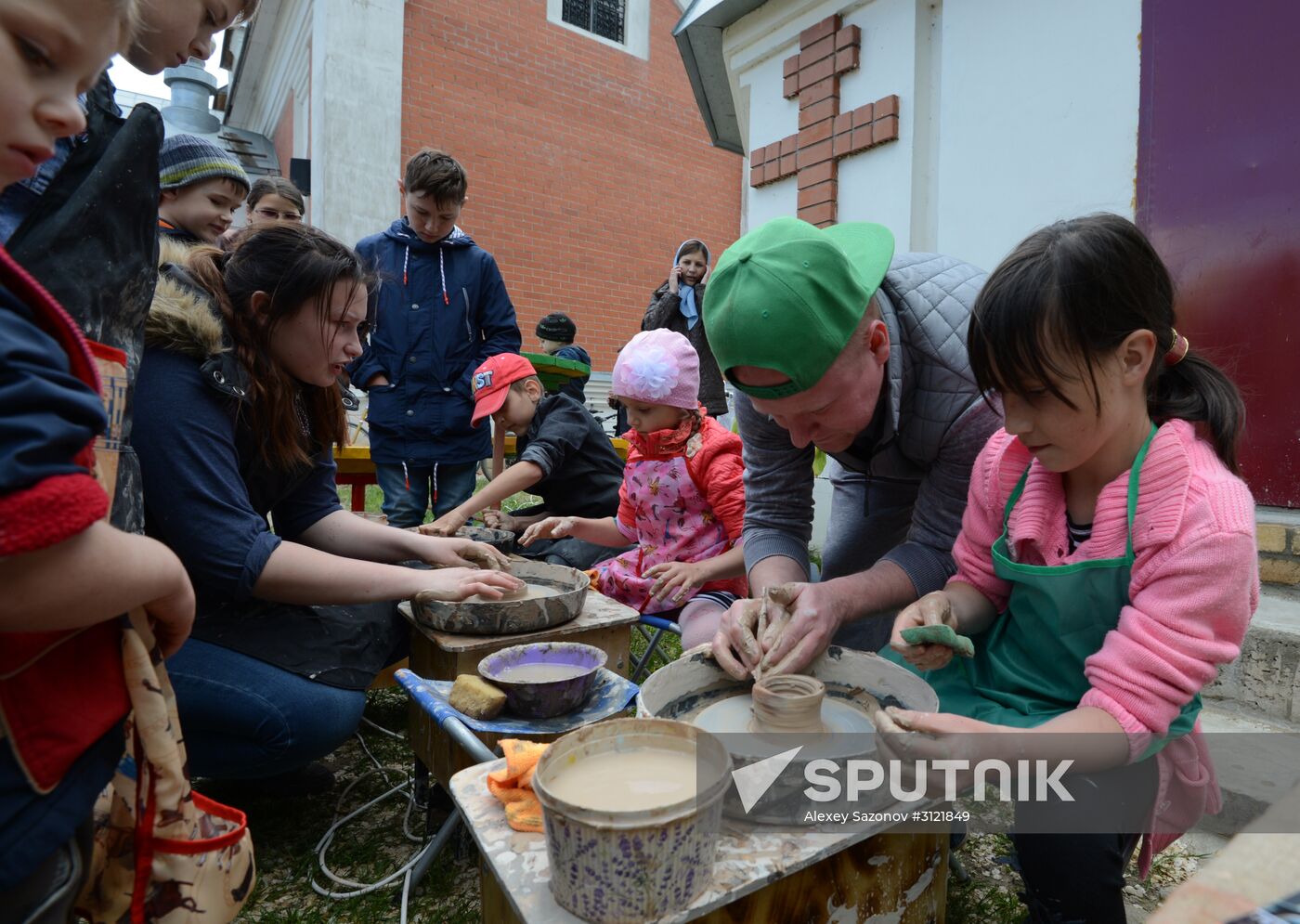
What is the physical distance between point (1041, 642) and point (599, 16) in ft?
38.3

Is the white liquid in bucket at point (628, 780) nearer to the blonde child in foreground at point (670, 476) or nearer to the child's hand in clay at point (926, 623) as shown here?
the child's hand in clay at point (926, 623)

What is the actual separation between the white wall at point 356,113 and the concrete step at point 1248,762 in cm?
864

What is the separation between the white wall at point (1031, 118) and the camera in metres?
2.93

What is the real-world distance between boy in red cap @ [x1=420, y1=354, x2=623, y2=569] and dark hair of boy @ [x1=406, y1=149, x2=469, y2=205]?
858mm

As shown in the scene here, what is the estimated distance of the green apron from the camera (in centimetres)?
131

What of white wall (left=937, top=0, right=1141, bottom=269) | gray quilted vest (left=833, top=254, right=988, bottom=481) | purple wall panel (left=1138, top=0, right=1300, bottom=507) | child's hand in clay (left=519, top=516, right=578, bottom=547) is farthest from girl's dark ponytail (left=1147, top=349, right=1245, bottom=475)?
child's hand in clay (left=519, top=516, right=578, bottom=547)

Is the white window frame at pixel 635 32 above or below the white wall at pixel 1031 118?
above

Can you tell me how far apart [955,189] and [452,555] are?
286 centimetres

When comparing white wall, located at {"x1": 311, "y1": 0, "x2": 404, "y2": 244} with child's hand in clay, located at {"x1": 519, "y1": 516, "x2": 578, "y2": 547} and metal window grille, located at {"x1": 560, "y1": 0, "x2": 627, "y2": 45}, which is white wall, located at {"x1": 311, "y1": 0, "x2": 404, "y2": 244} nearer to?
metal window grille, located at {"x1": 560, "y1": 0, "x2": 627, "y2": 45}

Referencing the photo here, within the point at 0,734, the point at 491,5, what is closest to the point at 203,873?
the point at 0,734

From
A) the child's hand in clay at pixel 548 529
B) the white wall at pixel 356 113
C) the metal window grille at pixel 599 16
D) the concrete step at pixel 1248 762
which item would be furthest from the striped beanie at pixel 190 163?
the metal window grille at pixel 599 16

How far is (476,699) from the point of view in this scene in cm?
150

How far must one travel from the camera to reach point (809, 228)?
1573mm

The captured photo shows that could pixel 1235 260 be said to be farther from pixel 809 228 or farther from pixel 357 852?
pixel 357 852
